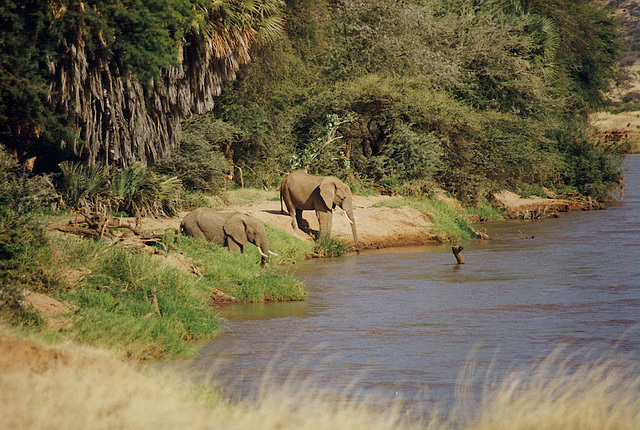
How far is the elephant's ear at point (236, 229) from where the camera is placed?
1705 cm

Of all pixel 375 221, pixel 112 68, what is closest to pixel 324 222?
pixel 375 221

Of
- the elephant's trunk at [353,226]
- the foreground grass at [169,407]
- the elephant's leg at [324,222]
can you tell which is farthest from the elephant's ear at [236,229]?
the foreground grass at [169,407]

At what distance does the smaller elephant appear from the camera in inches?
669

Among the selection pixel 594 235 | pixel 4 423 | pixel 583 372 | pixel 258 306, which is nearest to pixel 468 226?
pixel 594 235

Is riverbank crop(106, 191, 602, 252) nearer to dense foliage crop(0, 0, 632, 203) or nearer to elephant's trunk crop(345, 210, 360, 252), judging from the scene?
elephant's trunk crop(345, 210, 360, 252)

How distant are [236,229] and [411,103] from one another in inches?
533

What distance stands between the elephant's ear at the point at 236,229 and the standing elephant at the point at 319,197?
14.7 ft

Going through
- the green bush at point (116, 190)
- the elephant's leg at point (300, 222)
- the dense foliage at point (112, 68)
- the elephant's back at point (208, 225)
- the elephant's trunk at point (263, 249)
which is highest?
the dense foliage at point (112, 68)

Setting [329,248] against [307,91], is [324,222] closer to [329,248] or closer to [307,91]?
[329,248]

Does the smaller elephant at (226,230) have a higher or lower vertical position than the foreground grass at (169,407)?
higher

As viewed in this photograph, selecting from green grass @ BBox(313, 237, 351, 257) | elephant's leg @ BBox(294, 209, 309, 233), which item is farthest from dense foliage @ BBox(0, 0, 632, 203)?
green grass @ BBox(313, 237, 351, 257)

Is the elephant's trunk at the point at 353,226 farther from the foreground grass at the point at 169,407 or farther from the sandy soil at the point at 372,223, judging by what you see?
the foreground grass at the point at 169,407

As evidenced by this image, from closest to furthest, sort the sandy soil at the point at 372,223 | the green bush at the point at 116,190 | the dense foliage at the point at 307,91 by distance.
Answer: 1. the dense foliage at the point at 307,91
2. the green bush at the point at 116,190
3. the sandy soil at the point at 372,223

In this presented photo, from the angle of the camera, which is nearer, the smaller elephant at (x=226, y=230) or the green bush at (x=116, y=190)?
the smaller elephant at (x=226, y=230)
